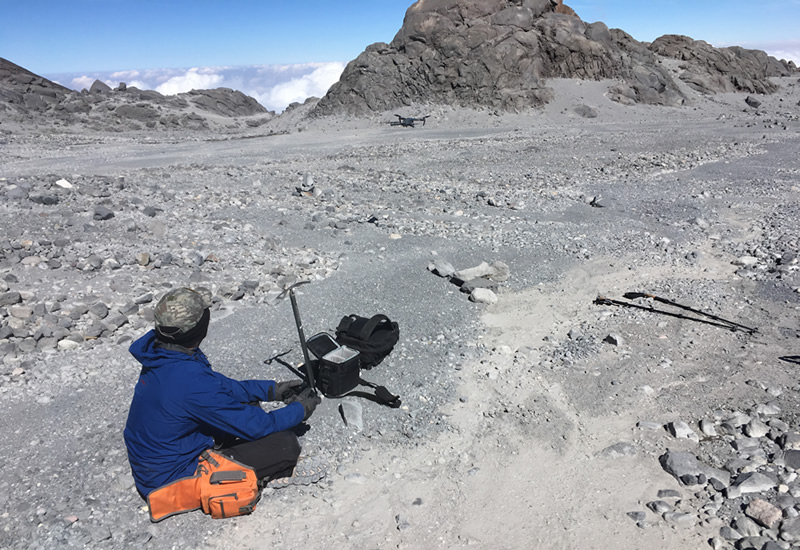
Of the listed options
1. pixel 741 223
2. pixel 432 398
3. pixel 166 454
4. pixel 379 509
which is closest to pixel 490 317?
pixel 432 398

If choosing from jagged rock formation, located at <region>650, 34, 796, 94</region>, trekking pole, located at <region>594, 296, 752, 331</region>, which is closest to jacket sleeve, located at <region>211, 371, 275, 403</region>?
trekking pole, located at <region>594, 296, 752, 331</region>

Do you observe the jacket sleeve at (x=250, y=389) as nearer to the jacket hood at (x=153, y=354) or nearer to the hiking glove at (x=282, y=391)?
the hiking glove at (x=282, y=391)

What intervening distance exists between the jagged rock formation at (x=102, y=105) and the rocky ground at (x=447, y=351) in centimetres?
2941

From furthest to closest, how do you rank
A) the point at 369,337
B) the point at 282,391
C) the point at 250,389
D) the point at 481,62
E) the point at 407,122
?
1. the point at 481,62
2. the point at 407,122
3. the point at 369,337
4. the point at 282,391
5. the point at 250,389

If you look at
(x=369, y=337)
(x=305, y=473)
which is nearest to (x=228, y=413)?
(x=305, y=473)

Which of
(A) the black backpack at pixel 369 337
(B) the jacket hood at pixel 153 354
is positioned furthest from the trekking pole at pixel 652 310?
(B) the jacket hood at pixel 153 354

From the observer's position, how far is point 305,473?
13.8 feet

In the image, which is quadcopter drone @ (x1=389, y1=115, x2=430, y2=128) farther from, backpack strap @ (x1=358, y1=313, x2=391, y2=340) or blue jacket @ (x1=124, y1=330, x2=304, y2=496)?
blue jacket @ (x1=124, y1=330, x2=304, y2=496)

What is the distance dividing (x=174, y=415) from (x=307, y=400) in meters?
1.12

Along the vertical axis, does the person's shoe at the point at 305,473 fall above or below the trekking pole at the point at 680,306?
below

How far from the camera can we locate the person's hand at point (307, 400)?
169 inches

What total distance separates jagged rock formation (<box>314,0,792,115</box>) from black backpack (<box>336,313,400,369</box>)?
30768 millimetres

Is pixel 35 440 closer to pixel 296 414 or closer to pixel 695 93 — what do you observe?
pixel 296 414

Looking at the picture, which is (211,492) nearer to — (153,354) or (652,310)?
(153,354)
